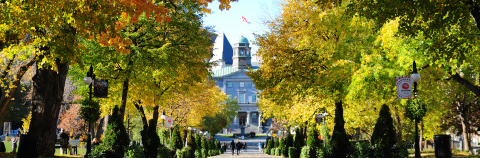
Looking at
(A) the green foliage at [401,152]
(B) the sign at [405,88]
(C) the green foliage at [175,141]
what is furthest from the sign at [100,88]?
(A) the green foliage at [401,152]

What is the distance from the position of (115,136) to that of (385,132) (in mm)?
10210

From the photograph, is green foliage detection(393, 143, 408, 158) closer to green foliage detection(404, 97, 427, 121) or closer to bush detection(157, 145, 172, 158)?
green foliage detection(404, 97, 427, 121)

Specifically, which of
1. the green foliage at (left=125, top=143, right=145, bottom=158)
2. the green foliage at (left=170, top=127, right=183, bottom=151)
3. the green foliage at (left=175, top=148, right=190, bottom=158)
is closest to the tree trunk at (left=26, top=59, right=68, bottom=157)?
the green foliage at (left=125, top=143, right=145, bottom=158)

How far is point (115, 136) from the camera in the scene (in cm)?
1698

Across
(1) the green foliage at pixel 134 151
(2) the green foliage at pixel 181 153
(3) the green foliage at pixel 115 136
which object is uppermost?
(3) the green foliage at pixel 115 136

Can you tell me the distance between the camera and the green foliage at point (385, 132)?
16.1 m

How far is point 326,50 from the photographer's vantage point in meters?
19.1

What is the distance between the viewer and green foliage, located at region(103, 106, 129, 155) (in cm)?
1688

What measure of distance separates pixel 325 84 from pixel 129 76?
897cm

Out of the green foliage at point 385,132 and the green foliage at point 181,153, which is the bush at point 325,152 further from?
the green foliage at point 181,153

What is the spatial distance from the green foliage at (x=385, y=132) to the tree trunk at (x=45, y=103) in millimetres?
11385

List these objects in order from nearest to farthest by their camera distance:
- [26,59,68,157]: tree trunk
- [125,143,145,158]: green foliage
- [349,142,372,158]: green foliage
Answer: [26,59,68,157]: tree trunk, [349,142,372,158]: green foliage, [125,143,145,158]: green foliage

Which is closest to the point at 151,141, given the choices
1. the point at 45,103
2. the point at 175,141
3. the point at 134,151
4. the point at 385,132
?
the point at 134,151

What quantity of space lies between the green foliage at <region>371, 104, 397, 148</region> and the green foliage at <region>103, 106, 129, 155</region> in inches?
379
